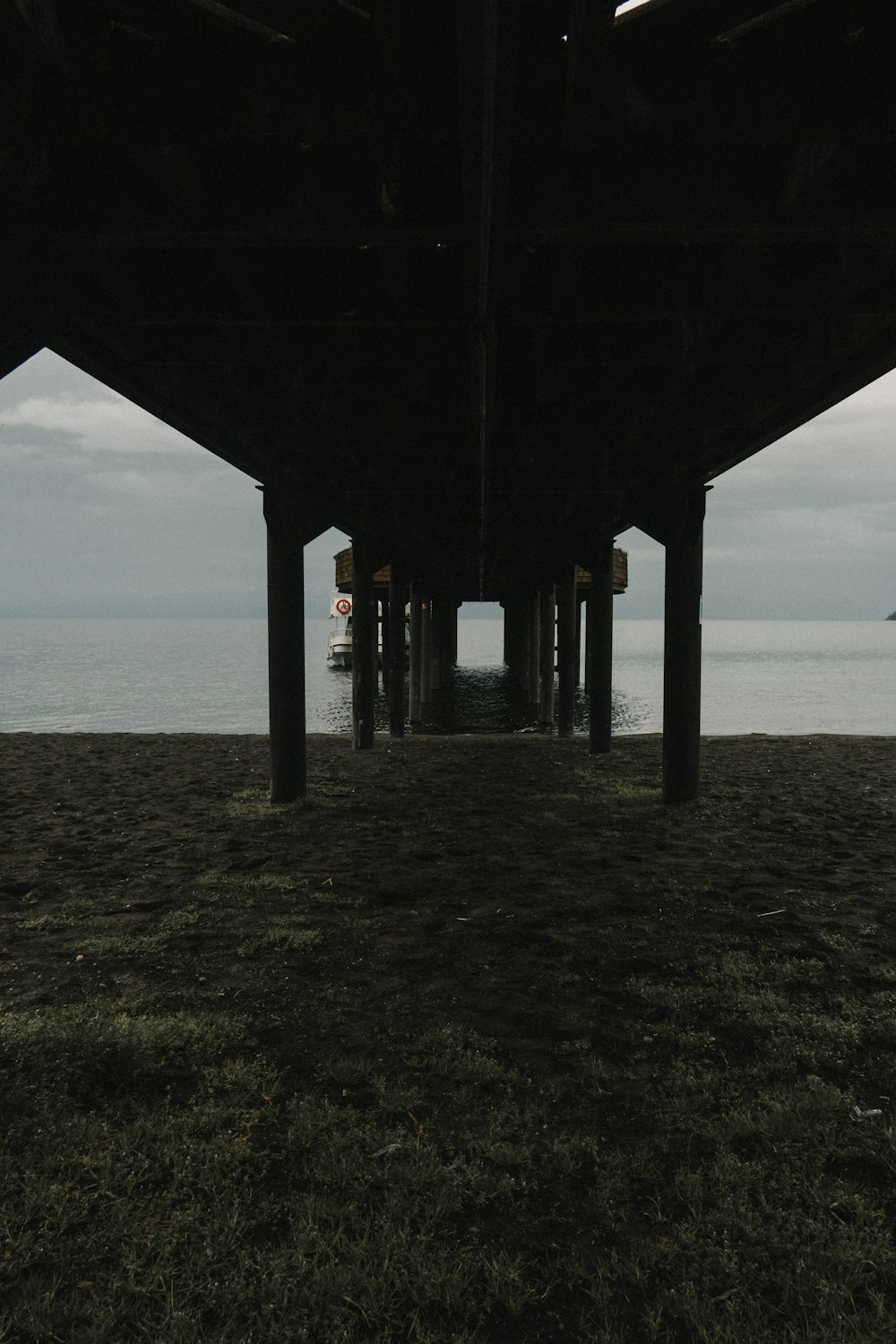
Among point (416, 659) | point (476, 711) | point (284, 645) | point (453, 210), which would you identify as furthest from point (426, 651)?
point (453, 210)

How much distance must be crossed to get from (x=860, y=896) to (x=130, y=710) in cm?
3509

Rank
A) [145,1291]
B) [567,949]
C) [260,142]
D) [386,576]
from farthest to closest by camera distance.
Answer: [386,576] → [567,949] → [260,142] → [145,1291]

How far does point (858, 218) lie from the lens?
382cm

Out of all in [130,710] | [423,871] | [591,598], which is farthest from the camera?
[130,710]

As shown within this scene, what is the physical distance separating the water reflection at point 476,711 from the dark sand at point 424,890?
1219 centimetres

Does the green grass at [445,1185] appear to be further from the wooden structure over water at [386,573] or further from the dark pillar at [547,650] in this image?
the wooden structure over water at [386,573]

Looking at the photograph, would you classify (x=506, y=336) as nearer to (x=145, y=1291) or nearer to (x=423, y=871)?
(x=423, y=871)

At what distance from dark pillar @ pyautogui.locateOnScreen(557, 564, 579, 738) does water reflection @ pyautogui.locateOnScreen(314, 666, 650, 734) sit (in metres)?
→ 2.19

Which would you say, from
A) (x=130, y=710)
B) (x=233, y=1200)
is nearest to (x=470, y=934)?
(x=233, y=1200)

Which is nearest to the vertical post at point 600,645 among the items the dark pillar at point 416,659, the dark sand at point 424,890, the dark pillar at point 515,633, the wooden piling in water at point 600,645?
the wooden piling in water at point 600,645

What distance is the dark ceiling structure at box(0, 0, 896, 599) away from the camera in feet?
9.80

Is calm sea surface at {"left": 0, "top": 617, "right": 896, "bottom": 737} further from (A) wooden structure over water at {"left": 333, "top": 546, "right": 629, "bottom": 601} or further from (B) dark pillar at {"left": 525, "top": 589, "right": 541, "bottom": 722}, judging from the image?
(A) wooden structure over water at {"left": 333, "top": 546, "right": 629, "bottom": 601}

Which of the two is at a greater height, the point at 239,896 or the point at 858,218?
the point at 858,218

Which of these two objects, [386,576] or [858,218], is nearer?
[858,218]
